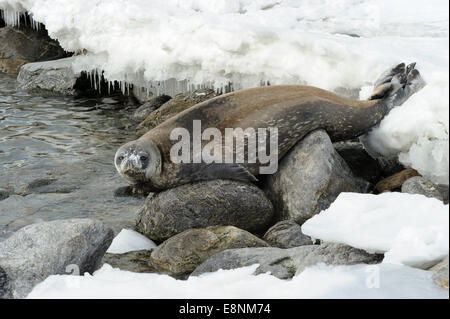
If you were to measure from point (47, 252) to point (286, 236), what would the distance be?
1.76 m

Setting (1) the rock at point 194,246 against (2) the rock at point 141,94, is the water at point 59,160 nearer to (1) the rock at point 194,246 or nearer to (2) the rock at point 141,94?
(2) the rock at point 141,94

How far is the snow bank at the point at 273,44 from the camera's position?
5668 mm

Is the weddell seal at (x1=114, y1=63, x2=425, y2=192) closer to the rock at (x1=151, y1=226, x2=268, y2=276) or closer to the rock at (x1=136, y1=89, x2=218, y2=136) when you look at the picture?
the rock at (x1=151, y1=226, x2=268, y2=276)

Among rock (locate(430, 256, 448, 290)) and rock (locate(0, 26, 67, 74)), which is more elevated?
rock (locate(0, 26, 67, 74))

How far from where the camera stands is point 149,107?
901cm

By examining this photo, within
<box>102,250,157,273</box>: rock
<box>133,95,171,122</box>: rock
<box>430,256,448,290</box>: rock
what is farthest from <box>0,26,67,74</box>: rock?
<box>430,256,448,290</box>: rock

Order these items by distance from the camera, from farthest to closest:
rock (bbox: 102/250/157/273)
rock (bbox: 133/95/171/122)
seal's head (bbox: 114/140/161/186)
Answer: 1. rock (bbox: 133/95/171/122)
2. seal's head (bbox: 114/140/161/186)
3. rock (bbox: 102/250/157/273)

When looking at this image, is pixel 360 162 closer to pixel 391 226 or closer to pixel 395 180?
pixel 395 180

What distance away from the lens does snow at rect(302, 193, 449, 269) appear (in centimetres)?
297

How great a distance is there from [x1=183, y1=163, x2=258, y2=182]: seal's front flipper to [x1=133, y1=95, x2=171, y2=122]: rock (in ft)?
12.0

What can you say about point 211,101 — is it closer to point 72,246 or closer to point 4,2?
point 72,246

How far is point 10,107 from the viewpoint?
946cm

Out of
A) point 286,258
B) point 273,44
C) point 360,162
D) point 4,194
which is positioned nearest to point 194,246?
point 286,258

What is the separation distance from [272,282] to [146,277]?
0.91 metres
